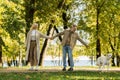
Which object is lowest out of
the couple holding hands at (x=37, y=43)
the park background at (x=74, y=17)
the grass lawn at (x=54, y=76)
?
the grass lawn at (x=54, y=76)

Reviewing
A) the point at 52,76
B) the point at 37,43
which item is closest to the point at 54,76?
the point at 52,76

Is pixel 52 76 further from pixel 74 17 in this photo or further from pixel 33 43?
pixel 74 17

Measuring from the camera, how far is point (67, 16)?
41.9 meters

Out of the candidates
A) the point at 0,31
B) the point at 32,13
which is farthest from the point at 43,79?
the point at 32,13

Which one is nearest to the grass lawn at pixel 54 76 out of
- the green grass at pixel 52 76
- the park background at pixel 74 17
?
the green grass at pixel 52 76

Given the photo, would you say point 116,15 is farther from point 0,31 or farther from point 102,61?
point 102,61

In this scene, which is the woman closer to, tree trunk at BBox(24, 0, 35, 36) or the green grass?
the green grass

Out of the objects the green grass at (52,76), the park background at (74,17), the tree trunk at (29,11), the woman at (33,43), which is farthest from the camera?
the park background at (74,17)

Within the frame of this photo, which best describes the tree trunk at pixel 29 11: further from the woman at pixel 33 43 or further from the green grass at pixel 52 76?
the green grass at pixel 52 76

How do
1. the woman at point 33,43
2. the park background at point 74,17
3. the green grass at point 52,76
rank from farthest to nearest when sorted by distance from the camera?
the park background at point 74,17, the woman at point 33,43, the green grass at point 52,76

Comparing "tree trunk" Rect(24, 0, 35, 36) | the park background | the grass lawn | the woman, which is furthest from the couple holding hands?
"tree trunk" Rect(24, 0, 35, 36)

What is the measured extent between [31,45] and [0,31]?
1327 centimetres

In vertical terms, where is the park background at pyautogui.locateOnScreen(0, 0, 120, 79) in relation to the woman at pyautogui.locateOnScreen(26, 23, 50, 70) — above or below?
above

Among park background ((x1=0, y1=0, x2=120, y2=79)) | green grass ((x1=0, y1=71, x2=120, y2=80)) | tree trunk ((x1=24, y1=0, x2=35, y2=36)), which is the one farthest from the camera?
park background ((x1=0, y1=0, x2=120, y2=79))
